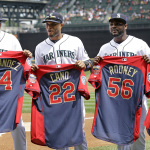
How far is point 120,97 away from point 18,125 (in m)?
1.37

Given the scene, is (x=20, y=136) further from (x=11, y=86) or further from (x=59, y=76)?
(x=59, y=76)

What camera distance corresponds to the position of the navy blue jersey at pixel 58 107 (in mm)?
3939

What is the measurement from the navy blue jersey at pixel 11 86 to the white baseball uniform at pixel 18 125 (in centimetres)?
12

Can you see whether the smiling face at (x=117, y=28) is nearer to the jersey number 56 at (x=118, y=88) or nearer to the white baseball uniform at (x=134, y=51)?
the white baseball uniform at (x=134, y=51)

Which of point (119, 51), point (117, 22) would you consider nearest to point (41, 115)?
point (119, 51)

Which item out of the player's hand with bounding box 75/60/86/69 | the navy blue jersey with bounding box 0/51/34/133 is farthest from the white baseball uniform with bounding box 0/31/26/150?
the player's hand with bounding box 75/60/86/69

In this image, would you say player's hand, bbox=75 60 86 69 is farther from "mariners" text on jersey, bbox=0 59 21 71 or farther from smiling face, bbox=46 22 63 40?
"mariners" text on jersey, bbox=0 59 21 71

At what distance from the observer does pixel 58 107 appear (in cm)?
399

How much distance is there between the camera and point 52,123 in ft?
13.0

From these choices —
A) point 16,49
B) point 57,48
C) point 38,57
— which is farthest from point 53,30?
point 16,49

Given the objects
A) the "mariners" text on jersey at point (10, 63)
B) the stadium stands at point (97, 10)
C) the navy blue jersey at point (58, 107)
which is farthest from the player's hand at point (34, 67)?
the stadium stands at point (97, 10)

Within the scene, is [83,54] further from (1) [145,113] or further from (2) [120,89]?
(1) [145,113]

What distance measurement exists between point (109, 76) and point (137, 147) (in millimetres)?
1033

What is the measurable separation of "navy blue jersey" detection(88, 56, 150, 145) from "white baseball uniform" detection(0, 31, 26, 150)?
0.93 meters
